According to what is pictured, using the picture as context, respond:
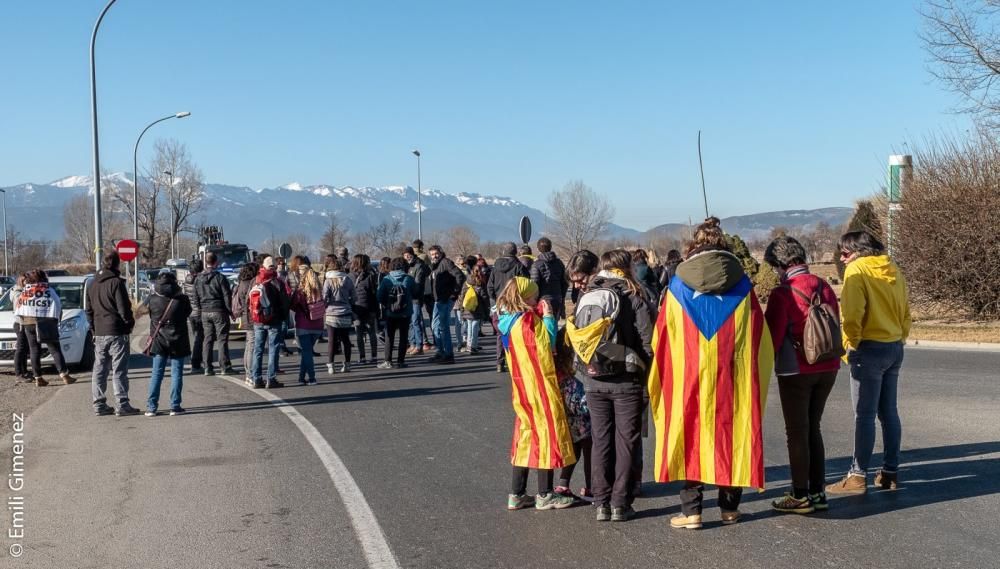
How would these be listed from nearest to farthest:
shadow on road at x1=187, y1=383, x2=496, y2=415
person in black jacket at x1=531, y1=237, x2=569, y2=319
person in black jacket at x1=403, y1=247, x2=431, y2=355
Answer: shadow on road at x1=187, y1=383, x2=496, y2=415, person in black jacket at x1=531, y1=237, x2=569, y2=319, person in black jacket at x1=403, y1=247, x2=431, y2=355

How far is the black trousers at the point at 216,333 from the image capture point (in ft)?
48.1

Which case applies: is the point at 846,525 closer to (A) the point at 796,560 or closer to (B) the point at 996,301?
(A) the point at 796,560

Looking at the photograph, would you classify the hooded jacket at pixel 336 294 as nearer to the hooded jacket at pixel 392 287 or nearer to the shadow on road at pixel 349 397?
the hooded jacket at pixel 392 287

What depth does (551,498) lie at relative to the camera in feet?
21.3

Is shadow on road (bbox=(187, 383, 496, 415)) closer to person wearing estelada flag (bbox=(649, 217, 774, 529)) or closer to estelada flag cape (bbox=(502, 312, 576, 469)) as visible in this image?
estelada flag cape (bbox=(502, 312, 576, 469))

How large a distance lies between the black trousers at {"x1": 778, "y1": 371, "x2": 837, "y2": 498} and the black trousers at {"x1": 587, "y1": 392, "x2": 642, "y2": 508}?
1.03 meters

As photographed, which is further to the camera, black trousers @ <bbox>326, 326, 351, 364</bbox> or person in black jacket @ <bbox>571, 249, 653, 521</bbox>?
black trousers @ <bbox>326, 326, 351, 364</bbox>

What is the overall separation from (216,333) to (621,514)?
33.7 feet

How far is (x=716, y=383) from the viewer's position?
5719 mm

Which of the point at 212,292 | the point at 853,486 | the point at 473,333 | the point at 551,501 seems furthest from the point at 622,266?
the point at 473,333

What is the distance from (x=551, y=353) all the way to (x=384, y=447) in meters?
2.95

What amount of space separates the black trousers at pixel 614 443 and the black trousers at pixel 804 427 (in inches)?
40.4

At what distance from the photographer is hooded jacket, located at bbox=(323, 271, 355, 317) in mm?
14172

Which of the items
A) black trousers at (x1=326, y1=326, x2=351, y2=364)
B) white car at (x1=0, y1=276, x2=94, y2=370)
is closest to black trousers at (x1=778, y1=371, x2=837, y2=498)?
black trousers at (x1=326, y1=326, x2=351, y2=364)
